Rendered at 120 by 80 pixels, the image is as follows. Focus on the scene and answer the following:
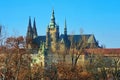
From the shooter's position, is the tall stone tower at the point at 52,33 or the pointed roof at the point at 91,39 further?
the tall stone tower at the point at 52,33

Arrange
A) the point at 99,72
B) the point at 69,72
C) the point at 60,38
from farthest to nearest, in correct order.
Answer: the point at 60,38
the point at 99,72
the point at 69,72

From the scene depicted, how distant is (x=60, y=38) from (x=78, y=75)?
254 ft

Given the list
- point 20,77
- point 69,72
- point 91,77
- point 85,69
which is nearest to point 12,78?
point 20,77

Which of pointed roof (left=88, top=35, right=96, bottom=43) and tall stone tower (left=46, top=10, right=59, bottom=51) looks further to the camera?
tall stone tower (left=46, top=10, right=59, bottom=51)

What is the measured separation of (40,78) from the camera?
45531 mm

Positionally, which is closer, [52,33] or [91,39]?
[91,39]

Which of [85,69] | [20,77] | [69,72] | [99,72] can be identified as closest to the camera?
[20,77]

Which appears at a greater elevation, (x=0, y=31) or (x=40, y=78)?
(x=0, y=31)

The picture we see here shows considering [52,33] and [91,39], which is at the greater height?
[52,33]

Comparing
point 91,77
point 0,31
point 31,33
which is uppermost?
point 31,33

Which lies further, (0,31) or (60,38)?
(60,38)

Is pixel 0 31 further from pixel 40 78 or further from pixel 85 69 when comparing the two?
pixel 85 69

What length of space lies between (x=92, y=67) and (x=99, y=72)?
107 inches

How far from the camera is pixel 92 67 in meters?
54.8
